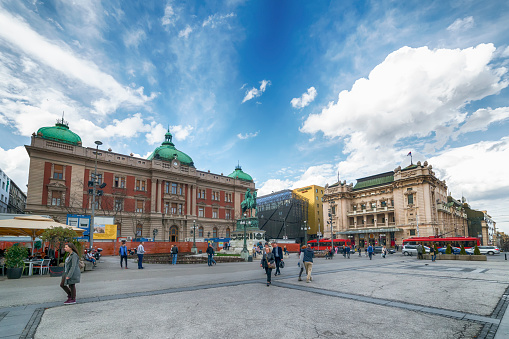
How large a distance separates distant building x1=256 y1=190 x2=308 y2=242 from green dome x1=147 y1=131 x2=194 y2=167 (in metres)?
34.8

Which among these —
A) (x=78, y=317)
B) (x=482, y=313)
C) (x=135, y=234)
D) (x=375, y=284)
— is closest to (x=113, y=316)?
(x=78, y=317)

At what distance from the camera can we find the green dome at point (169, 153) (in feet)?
206

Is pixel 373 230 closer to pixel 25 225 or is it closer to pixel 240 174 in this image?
pixel 240 174

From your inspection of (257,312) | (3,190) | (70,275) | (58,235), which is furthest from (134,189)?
(257,312)

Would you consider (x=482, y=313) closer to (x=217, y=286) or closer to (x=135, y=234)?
(x=217, y=286)

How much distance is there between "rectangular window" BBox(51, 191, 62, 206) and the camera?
156 feet

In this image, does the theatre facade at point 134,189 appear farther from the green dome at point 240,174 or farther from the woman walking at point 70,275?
the woman walking at point 70,275

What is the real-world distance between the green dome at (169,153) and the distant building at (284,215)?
34.8 m

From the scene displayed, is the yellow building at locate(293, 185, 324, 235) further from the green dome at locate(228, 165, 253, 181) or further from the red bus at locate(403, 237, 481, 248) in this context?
the red bus at locate(403, 237, 481, 248)

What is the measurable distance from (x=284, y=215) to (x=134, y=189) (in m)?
47.1

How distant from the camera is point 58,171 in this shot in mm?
48531

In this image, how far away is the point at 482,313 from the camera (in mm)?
7434

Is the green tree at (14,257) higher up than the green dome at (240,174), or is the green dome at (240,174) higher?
the green dome at (240,174)

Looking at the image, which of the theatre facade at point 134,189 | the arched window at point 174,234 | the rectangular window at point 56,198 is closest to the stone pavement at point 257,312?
the theatre facade at point 134,189
